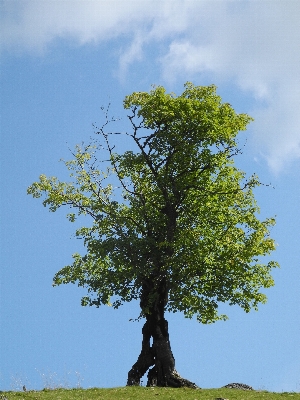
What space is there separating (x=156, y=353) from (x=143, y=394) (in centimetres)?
625

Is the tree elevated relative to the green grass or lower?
elevated

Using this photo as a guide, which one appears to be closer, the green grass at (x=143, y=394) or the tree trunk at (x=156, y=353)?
the green grass at (x=143, y=394)

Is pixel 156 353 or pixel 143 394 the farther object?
pixel 156 353

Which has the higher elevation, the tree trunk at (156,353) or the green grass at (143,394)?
the tree trunk at (156,353)

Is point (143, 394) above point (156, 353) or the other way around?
the other way around

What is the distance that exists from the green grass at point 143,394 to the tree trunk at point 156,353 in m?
3.35

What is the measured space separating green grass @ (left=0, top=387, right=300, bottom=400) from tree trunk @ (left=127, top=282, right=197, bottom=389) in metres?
3.35

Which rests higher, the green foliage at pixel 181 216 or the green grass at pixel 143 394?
the green foliage at pixel 181 216

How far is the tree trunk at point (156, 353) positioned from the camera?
3494 centimetres

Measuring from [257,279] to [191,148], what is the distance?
32.0ft

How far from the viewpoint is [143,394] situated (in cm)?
2938

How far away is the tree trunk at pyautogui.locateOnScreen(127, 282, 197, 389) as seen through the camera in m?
34.9

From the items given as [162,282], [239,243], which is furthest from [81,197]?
[239,243]

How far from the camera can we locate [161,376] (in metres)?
35.0
